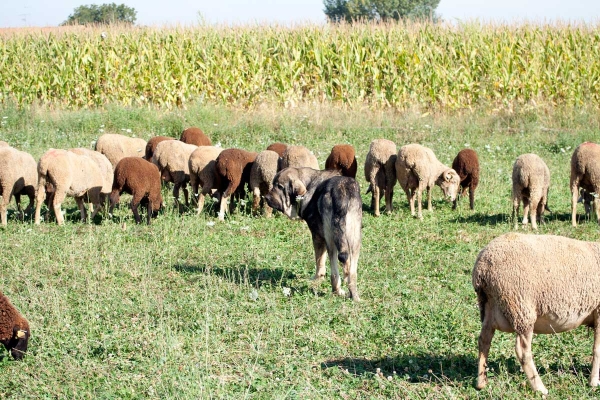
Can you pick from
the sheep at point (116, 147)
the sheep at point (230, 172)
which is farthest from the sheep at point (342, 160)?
the sheep at point (116, 147)

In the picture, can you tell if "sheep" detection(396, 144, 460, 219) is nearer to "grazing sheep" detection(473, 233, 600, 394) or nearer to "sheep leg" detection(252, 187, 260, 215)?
"sheep leg" detection(252, 187, 260, 215)

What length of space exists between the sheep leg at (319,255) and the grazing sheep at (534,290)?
2967 millimetres

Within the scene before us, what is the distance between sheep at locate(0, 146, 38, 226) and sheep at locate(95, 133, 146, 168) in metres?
Answer: 2.12

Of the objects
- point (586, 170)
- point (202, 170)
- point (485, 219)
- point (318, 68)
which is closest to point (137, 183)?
point (202, 170)

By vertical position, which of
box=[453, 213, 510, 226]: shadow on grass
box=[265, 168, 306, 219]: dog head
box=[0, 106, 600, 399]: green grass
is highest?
box=[265, 168, 306, 219]: dog head

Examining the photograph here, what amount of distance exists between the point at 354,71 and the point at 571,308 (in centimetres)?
1846

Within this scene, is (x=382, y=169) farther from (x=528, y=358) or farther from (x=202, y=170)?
(x=528, y=358)

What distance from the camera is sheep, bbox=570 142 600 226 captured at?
11789 mm

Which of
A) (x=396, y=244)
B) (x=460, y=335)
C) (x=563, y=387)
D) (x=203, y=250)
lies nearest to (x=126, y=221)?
(x=203, y=250)

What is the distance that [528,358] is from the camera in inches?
238

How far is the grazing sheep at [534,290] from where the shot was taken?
597cm

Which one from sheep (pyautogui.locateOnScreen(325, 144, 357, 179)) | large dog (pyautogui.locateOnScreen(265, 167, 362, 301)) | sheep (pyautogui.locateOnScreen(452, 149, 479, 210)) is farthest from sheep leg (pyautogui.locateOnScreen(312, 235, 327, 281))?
sheep (pyautogui.locateOnScreen(452, 149, 479, 210))

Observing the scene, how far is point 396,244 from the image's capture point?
37.0 feet

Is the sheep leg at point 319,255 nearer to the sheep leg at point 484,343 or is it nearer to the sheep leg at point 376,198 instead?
the sheep leg at point 484,343
